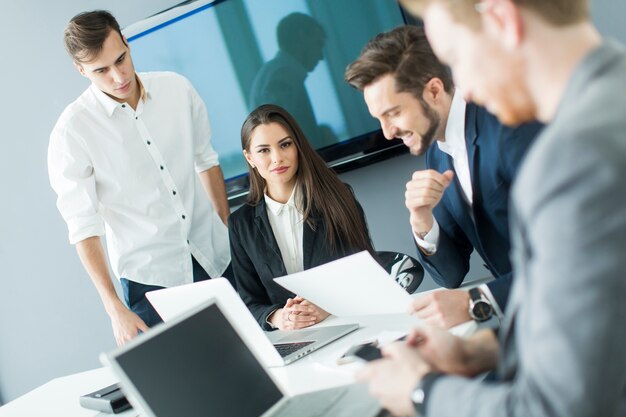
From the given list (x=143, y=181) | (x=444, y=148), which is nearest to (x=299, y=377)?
(x=444, y=148)

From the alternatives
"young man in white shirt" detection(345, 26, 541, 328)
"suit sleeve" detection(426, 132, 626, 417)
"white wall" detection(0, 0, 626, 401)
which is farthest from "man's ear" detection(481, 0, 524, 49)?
"white wall" detection(0, 0, 626, 401)

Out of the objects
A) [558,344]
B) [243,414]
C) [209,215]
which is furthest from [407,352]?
[209,215]

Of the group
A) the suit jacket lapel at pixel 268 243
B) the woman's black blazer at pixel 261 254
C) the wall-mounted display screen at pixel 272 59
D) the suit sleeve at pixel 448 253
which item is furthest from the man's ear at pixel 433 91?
the wall-mounted display screen at pixel 272 59

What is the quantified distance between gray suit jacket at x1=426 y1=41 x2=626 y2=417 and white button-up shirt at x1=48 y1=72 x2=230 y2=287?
2.10 m

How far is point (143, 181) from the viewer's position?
2.79 meters

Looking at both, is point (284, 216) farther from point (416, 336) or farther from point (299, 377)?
point (416, 336)

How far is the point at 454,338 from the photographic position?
1.17 m

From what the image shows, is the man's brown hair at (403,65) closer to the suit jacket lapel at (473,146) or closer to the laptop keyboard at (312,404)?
the suit jacket lapel at (473,146)

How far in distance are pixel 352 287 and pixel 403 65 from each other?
63 centimetres

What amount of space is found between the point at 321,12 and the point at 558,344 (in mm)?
2498

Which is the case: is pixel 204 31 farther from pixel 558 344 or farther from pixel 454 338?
pixel 558 344

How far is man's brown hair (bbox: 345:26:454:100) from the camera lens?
1948mm

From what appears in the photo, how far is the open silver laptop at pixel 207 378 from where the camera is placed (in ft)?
4.20

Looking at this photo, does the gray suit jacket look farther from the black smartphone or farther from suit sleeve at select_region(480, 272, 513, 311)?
suit sleeve at select_region(480, 272, 513, 311)
